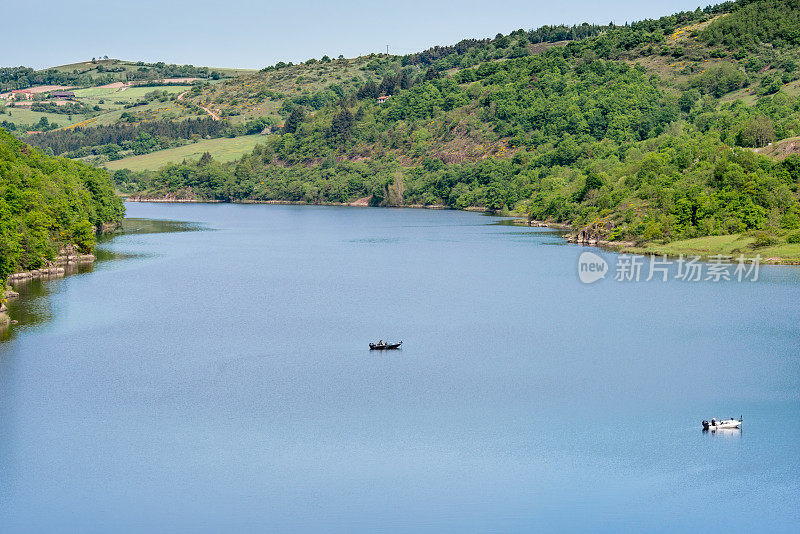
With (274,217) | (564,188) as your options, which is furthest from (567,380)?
(274,217)

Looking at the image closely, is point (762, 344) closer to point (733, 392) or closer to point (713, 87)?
point (733, 392)

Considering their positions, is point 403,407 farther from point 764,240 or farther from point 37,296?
point 764,240

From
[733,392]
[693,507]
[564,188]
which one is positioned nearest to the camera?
[693,507]

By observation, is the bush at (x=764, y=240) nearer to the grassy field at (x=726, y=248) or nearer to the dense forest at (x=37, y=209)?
the grassy field at (x=726, y=248)

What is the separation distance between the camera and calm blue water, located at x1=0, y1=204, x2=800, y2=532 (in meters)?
34.3

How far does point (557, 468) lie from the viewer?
37.6m

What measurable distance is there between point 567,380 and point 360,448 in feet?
50.5

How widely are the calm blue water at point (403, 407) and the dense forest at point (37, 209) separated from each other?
4.01 meters

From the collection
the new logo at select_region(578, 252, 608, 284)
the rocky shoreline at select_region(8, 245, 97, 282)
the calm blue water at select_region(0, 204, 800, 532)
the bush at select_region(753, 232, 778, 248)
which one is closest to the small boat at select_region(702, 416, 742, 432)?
the calm blue water at select_region(0, 204, 800, 532)

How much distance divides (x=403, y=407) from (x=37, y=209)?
172 ft

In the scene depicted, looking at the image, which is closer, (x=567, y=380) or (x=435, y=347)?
(x=567, y=380)

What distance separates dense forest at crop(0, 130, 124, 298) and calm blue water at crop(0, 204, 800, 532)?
13.1 feet

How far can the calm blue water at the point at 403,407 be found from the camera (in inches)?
1352

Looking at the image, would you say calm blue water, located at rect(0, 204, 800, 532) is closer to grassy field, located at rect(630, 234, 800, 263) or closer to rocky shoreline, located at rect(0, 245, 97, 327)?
rocky shoreline, located at rect(0, 245, 97, 327)
